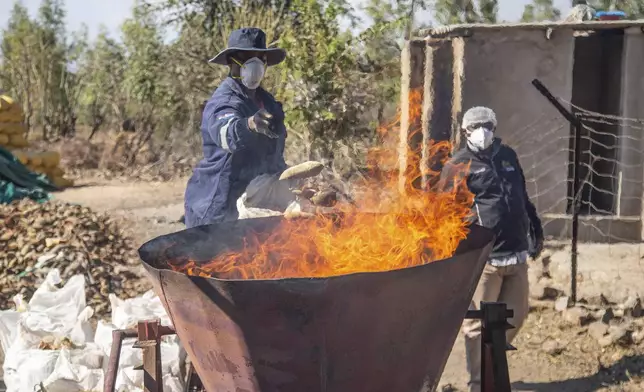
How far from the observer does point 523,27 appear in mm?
7152

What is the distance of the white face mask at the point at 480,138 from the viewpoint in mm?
3932

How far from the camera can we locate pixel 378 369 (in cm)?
221

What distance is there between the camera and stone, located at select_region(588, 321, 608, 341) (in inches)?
200

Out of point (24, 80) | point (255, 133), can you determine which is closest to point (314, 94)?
point (255, 133)

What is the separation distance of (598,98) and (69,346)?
6.64 m

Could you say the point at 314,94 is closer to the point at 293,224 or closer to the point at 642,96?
the point at 642,96

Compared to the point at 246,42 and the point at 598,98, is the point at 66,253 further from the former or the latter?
the point at 598,98

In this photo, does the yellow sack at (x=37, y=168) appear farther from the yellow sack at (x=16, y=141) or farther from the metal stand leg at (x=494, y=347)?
the metal stand leg at (x=494, y=347)

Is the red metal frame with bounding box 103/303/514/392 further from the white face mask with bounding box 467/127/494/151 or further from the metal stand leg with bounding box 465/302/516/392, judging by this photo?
the white face mask with bounding box 467/127/494/151

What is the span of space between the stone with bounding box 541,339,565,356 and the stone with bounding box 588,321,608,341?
0.27 meters

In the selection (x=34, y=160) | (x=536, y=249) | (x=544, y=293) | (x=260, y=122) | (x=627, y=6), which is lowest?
(x=544, y=293)

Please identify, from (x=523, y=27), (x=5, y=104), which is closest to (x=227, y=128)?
(x=523, y=27)

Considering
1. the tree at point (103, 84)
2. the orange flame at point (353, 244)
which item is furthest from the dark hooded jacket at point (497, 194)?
the tree at point (103, 84)

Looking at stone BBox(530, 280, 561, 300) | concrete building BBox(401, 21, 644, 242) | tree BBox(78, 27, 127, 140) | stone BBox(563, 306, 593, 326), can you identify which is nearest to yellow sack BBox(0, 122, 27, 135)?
tree BBox(78, 27, 127, 140)
